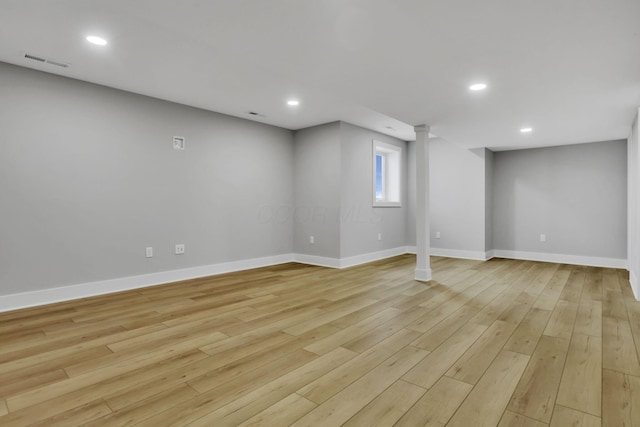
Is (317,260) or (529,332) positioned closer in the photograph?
(529,332)

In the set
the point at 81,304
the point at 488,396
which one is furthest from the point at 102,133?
the point at 488,396

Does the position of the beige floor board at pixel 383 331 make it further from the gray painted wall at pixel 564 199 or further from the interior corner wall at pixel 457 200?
the gray painted wall at pixel 564 199

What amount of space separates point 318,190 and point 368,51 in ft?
10.7

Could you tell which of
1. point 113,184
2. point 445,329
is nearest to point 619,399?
point 445,329

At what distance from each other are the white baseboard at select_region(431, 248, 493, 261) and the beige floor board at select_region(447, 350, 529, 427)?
14.2 feet

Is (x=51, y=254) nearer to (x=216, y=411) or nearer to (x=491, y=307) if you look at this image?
(x=216, y=411)

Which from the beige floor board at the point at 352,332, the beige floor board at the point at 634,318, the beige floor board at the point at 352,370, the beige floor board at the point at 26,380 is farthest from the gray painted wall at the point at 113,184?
the beige floor board at the point at 634,318

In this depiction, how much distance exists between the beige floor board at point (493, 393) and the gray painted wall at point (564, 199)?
15.9 feet

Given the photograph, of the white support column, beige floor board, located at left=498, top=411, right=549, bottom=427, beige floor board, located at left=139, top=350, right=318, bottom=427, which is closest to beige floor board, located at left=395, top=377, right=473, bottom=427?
beige floor board, located at left=498, top=411, right=549, bottom=427

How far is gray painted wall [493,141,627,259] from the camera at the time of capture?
5504 mm

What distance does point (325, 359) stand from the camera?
2129 millimetres

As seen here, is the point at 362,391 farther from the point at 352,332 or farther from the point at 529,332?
the point at 529,332

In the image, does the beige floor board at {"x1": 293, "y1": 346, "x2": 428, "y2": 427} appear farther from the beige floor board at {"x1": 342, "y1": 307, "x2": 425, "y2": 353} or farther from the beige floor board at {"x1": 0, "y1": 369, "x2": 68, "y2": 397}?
the beige floor board at {"x1": 0, "y1": 369, "x2": 68, "y2": 397}

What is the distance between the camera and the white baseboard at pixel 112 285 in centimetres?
Result: 323
